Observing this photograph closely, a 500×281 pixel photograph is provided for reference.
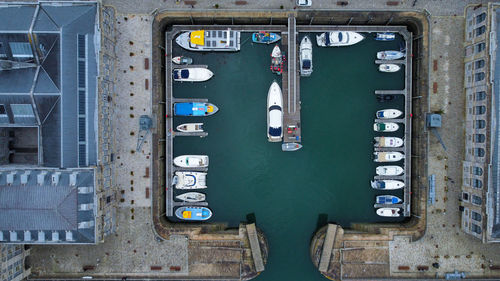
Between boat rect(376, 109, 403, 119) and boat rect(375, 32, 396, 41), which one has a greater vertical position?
boat rect(375, 32, 396, 41)

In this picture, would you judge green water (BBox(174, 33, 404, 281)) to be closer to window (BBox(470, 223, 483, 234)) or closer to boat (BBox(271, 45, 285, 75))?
boat (BBox(271, 45, 285, 75))

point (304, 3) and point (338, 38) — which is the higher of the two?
point (304, 3)

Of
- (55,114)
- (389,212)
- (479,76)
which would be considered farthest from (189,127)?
(479,76)

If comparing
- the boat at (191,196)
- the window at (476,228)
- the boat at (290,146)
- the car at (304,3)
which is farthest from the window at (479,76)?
the boat at (191,196)

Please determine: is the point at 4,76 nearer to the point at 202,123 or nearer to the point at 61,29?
the point at 61,29

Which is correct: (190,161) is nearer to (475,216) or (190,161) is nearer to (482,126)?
(475,216)

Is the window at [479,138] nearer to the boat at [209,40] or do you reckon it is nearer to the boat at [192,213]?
the boat at [209,40]

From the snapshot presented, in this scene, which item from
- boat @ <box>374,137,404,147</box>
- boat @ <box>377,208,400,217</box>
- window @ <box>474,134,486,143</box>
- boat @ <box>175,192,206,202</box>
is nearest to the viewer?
window @ <box>474,134,486,143</box>

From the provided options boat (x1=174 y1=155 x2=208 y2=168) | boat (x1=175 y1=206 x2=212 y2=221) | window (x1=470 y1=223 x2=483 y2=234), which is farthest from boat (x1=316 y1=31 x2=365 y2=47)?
boat (x1=175 y1=206 x2=212 y2=221)
